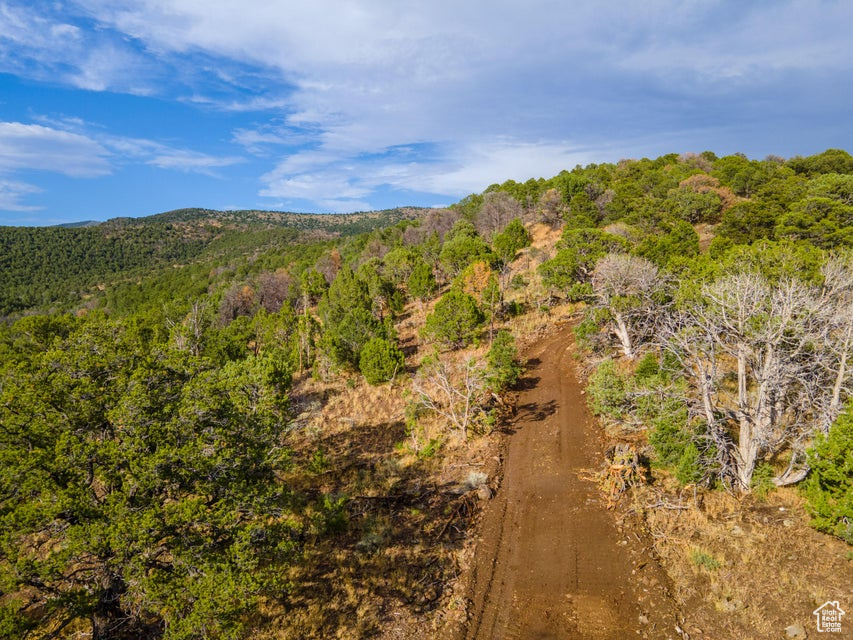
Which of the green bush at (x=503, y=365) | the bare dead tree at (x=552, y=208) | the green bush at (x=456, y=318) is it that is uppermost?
the bare dead tree at (x=552, y=208)

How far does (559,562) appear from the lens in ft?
40.1

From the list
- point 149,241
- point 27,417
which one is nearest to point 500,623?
point 27,417

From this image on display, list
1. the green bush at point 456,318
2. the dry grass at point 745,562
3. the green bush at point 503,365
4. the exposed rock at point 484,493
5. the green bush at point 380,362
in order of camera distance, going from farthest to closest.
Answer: the green bush at point 456,318, the green bush at point 380,362, the green bush at point 503,365, the exposed rock at point 484,493, the dry grass at point 745,562

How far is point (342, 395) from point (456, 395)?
9.61 meters

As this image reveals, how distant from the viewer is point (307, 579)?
12.8 metres

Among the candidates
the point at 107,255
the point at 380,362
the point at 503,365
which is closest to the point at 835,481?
the point at 503,365

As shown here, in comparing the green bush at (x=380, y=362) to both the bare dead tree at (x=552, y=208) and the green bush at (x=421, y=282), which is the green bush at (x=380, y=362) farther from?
the bare dead tree at (x=552, y=208)

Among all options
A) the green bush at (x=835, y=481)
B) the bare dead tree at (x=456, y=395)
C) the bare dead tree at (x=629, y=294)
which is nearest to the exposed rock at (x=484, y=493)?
the bare dead tree at (x=456, y=395)

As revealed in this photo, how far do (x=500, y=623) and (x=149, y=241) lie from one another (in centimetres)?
16229

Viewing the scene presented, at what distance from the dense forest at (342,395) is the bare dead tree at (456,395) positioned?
0.58 feet

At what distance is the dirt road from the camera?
33.6ft

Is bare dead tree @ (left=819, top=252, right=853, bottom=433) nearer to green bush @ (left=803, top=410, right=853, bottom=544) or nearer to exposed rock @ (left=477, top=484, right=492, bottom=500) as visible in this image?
green bush @ (left=803, top=410, right=853, bottom=544)

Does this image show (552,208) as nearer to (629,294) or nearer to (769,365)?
(629,294)

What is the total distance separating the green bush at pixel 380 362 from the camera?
27547mm
